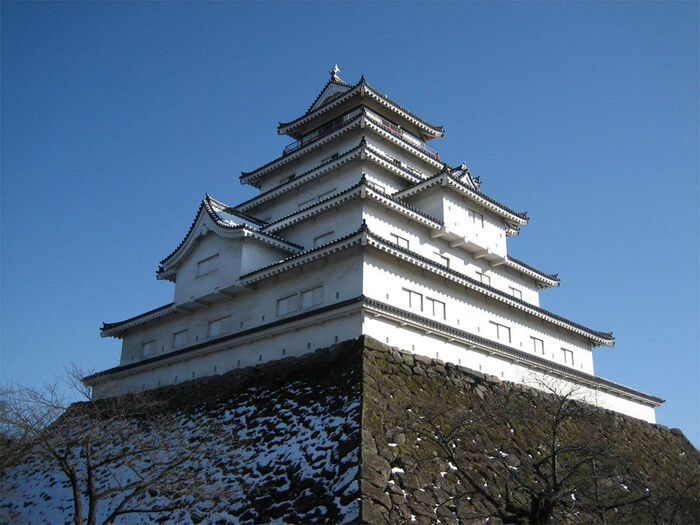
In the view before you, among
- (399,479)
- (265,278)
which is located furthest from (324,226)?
(399,479)

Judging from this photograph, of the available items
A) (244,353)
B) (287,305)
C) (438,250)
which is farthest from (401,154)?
(244,353)

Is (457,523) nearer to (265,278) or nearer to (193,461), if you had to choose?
(193,461)

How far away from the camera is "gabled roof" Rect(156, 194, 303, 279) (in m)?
27.7

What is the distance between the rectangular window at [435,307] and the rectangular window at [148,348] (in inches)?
564

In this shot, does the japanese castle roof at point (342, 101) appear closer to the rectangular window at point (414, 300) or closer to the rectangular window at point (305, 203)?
the rectangular window at point (305, 203)

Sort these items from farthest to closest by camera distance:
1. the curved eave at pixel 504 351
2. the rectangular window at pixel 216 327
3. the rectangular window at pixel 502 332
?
the rectangular window at pixel 502 332 < the rectangular window at pixel 216 327 < the curved eave at pixel 504 351

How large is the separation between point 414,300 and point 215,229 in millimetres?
9906

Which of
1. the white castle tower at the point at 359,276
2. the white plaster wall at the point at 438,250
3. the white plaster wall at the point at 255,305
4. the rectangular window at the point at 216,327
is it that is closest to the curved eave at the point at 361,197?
the white castle tower at the point at 359,276

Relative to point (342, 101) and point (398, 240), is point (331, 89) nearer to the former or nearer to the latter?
point (342, 101)

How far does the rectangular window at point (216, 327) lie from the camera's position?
92.1ft

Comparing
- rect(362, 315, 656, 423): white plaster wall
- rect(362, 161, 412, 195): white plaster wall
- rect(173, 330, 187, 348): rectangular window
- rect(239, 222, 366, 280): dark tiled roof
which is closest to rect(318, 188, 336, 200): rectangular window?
rect(362, 161, 412, 195): white plaster wall

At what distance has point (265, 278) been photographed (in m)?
26.7

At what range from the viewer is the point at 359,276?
23.5m

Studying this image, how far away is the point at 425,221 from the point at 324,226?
4619mm
